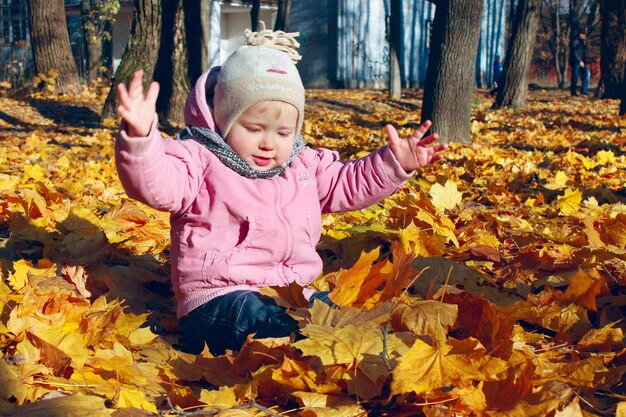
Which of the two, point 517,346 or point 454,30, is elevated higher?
point 454,30

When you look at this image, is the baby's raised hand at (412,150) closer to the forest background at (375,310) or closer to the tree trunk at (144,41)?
the forest background at (375,310)

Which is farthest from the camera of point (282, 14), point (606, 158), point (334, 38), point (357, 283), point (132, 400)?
point (334, 38)

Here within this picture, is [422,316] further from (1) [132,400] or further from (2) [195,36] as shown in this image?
(2) [195,36]

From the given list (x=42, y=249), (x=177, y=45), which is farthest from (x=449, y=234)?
(x=177, y=45)

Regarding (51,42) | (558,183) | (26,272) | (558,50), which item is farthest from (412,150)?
(558,50)

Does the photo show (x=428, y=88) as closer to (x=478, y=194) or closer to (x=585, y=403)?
(x=478, y=194)

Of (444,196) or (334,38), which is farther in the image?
(334,38)

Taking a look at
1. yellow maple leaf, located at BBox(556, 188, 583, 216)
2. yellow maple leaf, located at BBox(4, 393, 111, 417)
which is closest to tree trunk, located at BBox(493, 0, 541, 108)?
yellow maple leaf, located at BBox(556, 188, 583, 216)

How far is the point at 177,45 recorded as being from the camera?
33.3ft

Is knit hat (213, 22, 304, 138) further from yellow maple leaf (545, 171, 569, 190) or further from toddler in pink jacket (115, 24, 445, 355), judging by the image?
yellow maple leaf (545, 171, 569, 190)

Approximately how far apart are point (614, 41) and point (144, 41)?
1027 centimetres

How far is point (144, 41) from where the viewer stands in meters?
10.4

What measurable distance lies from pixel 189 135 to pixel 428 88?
584 centimetres

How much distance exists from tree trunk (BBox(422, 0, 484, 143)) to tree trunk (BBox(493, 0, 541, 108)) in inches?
302
